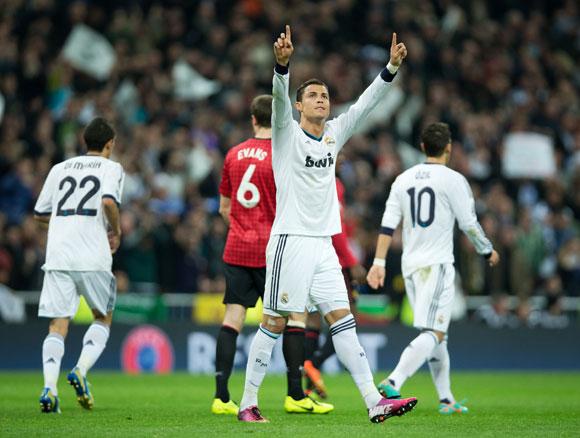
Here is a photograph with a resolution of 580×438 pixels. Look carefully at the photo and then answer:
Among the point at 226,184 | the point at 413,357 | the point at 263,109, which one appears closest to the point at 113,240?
the point at 226,184

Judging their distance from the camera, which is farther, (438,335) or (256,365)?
(438,335)

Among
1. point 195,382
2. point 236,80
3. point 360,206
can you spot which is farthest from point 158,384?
point 236,80

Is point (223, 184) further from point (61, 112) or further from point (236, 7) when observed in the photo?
point (236, 7)

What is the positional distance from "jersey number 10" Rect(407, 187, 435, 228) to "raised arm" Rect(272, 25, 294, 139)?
7.37 ft

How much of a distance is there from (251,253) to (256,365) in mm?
1393

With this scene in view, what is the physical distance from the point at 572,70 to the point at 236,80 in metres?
7.89

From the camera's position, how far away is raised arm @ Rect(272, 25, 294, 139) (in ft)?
27.5

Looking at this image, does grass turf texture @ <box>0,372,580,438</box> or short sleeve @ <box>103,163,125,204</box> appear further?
short sleeve @ <box>103,163,125,204</box>

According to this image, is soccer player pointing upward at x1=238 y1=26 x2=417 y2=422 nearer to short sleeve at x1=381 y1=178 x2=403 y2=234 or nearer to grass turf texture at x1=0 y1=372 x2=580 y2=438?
grass turf texture at x1=0 y1=372 x2=580 y2=438

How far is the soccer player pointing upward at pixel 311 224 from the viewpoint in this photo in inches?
356

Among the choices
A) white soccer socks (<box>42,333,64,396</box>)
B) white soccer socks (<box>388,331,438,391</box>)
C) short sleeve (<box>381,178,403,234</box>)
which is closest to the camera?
white soccer socks (<box>388,331,438,391</box>)

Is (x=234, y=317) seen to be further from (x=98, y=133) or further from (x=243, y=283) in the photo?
(x=98, y=133)

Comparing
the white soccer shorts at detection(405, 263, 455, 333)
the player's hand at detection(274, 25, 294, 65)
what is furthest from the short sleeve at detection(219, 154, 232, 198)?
the player's hand at detection(274, 25, 294, 65)

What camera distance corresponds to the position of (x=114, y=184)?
35.1 feet
